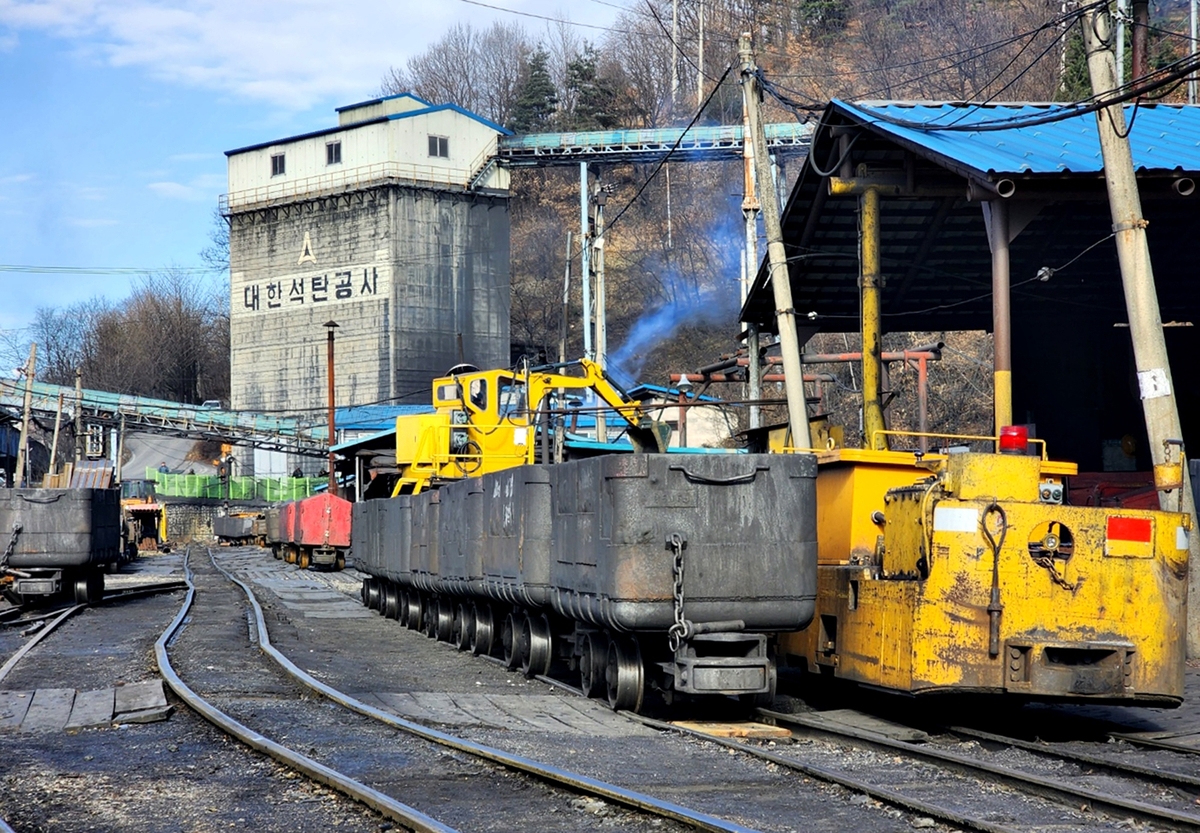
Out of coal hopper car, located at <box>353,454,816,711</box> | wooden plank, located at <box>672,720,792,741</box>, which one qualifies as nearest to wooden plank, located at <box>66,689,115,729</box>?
coal hopper car, located at <box>353,454,816,711</box>

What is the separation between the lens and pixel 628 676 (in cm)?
1173

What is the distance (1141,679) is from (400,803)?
579 centimetres

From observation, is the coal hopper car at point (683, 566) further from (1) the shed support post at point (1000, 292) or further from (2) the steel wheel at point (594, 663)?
(1) the shed support post at point (1000, 292)

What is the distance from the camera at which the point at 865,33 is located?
82.2 m

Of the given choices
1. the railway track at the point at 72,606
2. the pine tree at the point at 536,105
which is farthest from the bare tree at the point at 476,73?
the railway track at the point at 72,606

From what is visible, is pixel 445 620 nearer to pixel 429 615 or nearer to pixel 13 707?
pixel 429 615

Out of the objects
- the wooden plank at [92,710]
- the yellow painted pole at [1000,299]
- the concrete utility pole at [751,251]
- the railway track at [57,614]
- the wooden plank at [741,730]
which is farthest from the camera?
the concrete utility pole at [751,251]

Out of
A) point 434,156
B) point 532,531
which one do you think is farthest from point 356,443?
point 532,531

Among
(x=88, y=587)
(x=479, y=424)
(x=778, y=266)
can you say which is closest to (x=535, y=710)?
(x=778, y=266)

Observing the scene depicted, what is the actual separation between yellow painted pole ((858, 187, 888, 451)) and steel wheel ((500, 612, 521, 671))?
5.91m

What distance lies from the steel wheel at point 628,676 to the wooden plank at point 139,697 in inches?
158

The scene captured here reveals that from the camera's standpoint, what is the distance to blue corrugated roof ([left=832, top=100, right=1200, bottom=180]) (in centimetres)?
1741

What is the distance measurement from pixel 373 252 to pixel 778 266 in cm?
5394

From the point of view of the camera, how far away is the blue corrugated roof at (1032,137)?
17.4 m
